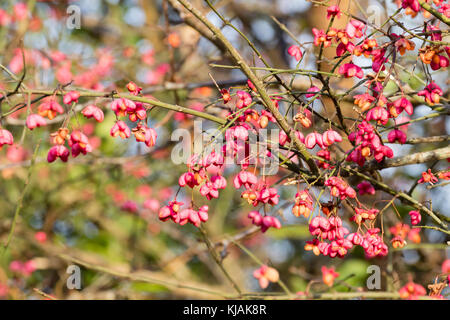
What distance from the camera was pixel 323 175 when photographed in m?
1.93

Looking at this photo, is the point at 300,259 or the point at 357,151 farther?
the point at 300,259

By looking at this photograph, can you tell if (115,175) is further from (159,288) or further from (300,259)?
(300,259)

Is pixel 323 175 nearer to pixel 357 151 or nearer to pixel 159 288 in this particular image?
pixel 357 151

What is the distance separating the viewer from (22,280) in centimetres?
497

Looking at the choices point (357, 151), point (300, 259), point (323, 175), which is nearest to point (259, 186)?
point (323, 175)

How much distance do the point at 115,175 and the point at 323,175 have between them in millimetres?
3327

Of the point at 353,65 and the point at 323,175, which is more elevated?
the point at 353,65

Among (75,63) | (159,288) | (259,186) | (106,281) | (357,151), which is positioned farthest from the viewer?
(159,288)
